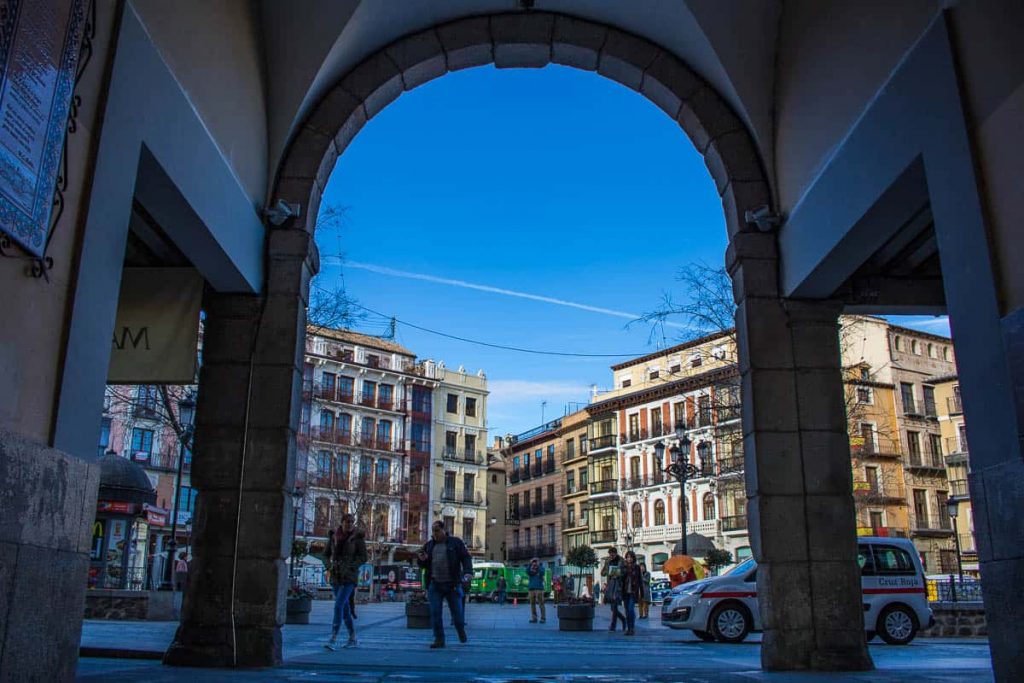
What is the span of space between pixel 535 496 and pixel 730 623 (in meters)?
56.5

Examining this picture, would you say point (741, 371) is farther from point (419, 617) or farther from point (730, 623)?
point (419, 617)

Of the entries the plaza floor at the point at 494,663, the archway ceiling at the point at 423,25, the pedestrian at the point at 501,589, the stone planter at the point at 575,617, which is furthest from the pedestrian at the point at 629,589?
the pedestrian at the point at 501,589

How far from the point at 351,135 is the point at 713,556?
28.8 metres

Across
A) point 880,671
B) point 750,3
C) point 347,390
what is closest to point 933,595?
point 880,671

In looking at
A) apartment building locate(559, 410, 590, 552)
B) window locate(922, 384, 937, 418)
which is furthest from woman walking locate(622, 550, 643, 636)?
apartment building locate(559, 410, 590, 552)

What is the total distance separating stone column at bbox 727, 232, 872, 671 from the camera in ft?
26.8

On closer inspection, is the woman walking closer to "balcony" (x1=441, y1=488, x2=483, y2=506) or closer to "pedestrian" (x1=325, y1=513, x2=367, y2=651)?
"pedestrian" (x1=325, y1=513, x2=367, y2=651)

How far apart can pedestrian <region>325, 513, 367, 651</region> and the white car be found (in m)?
6.42

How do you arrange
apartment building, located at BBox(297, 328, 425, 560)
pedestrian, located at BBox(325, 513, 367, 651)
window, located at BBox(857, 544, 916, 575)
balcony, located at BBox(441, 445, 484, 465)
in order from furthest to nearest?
1. balcony, located at BBox(441, 445, 484, 465)
2. apartment building, located at BBox(297, 328, 425, 560)
3. window, located at BBox(857, 544, 916, 575)
4. pedestrian, located at BBox(325, 513, 367, 651)

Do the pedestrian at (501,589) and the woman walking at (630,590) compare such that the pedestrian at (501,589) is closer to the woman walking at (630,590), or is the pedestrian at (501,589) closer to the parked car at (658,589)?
the parked car at (658,589)

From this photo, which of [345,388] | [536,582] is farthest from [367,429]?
[536,582]

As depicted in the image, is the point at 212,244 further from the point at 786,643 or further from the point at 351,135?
the point at 786,643

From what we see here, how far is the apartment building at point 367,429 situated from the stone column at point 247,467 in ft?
144

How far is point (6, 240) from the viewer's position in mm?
4254
